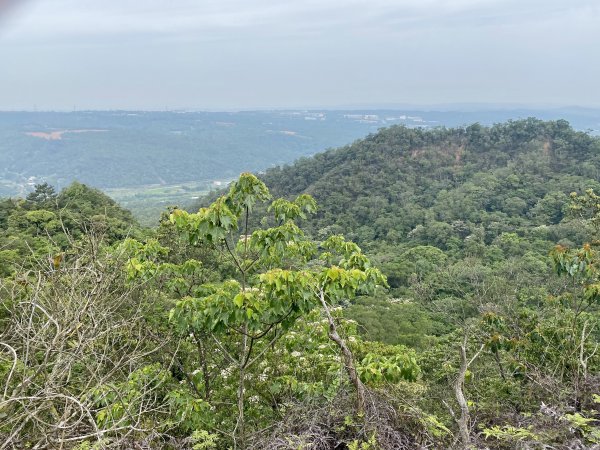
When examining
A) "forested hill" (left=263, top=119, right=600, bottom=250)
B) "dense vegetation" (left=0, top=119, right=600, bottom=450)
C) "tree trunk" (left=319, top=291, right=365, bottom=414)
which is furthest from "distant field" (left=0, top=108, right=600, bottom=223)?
"tree trunk" (left=319, top=291, right=365, bottom=414)

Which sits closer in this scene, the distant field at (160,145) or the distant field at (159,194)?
the distant field at (159,194)

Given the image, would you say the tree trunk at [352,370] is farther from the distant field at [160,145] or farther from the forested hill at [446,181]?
the distant field at [160,145]

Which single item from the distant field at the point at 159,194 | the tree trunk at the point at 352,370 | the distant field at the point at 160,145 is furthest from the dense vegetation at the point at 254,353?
the distant field at the point at 160,145

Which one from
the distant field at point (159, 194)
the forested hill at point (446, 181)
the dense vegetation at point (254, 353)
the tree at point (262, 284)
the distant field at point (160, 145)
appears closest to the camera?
the dense vegetation at point (254, 353)

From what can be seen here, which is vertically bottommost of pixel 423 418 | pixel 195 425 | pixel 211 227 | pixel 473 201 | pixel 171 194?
pixel 171 194

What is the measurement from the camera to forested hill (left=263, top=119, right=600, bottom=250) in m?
35.0

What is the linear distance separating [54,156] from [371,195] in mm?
117274

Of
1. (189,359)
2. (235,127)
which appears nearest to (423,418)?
(189,359)

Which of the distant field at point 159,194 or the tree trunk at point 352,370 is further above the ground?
the tree trunk at point 352,370

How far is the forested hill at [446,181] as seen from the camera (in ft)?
115

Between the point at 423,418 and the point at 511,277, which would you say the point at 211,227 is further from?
the point at 511,277

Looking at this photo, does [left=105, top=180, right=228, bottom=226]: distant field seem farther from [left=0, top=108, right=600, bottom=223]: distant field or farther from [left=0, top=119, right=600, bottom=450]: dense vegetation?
[left=0, top=119, right=600, bottom=450]: dense vegetation

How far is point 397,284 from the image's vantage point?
2645cm

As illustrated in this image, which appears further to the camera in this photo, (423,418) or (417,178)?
(417,178)
